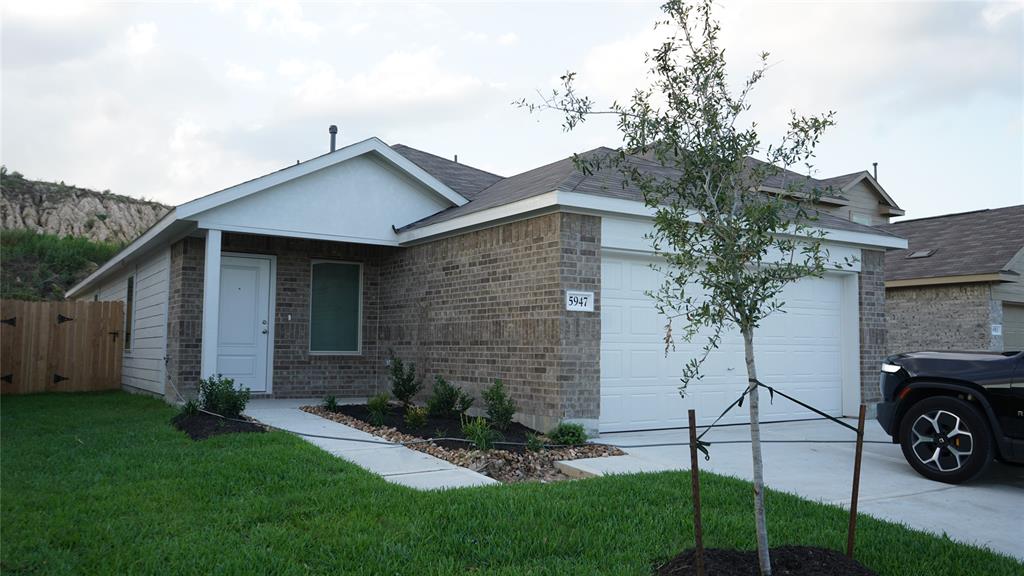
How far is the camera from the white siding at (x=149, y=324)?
40.4 ft

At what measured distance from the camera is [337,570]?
12.9 feet

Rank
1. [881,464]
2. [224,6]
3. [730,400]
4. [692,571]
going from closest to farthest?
[692,571], [881,464], [224,6], [730,400]

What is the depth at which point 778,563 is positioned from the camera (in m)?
3.94

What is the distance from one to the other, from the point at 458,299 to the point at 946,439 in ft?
21.0

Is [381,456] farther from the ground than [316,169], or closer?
closer

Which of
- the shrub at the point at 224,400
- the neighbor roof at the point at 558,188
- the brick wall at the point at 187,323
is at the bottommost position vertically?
the shrub at the point at 224,400

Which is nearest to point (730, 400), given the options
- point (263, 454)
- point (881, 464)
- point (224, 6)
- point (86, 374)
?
point (881, 464)

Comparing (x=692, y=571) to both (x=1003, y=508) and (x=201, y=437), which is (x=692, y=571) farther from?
(x=201, y=437)

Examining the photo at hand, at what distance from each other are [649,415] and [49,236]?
113ft

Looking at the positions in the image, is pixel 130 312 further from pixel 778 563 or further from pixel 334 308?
pixel 778 563

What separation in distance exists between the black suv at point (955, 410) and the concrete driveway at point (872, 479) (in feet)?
0.87

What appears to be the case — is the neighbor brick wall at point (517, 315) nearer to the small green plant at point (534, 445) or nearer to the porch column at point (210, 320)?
the small green plant at point (534, 445)

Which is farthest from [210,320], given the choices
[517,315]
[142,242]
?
[517,315]

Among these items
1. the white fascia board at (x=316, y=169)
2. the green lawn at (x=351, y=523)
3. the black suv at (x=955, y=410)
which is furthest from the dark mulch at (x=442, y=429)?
the black suv at (x=955, y=410)
